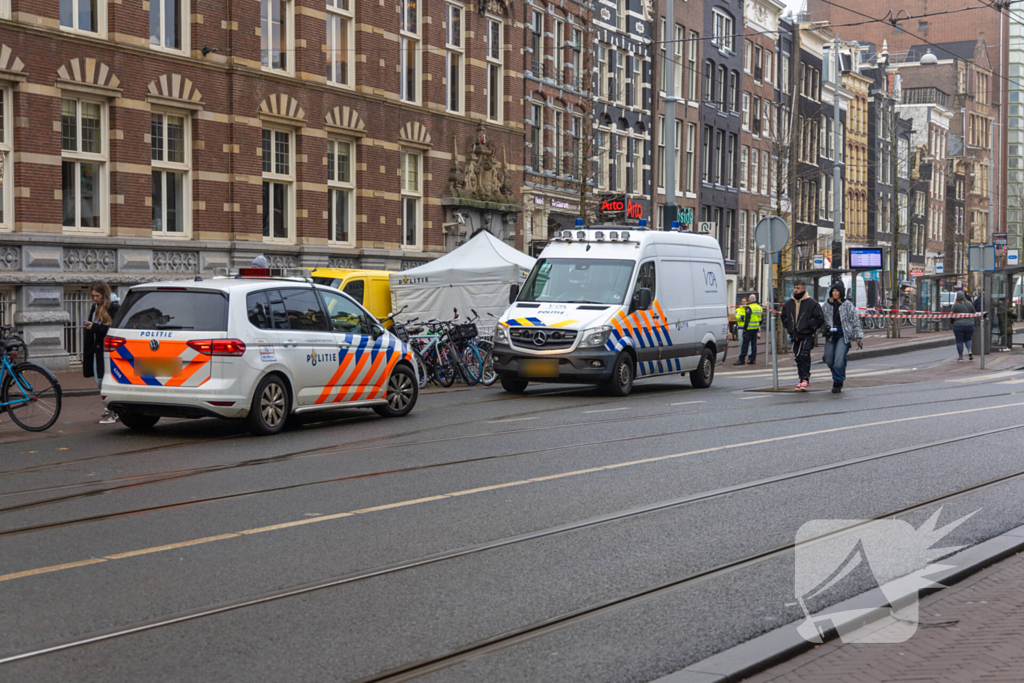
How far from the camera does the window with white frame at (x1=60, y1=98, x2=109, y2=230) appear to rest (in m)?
24.4

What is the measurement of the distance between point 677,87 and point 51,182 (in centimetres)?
3339

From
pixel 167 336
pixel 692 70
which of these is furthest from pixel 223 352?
pixel 692 70

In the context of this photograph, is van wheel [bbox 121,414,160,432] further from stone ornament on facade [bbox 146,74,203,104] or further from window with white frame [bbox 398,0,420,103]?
window with white frame [bbox 398,0,420,103]

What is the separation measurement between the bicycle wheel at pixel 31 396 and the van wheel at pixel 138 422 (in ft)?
2.58

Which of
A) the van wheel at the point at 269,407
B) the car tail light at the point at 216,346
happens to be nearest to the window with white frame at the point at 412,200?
the van wheel at the point at 269,407

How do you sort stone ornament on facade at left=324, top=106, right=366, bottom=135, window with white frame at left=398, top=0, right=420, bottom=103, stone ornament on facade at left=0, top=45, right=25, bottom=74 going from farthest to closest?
1. window with white frame at left=398, top=0, right=420, bottom=103
2. stone ornament on facade at left=324, top=106, right=366, bottom=135
3. stone ornament on facade at left=0, top=45, right=25, bottom=74

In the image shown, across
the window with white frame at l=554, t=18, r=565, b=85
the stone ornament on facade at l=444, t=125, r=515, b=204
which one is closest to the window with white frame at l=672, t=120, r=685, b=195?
the window with white frame at l=554, t=18, r=565, b=85

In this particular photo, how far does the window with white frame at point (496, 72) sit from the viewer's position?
38.4 m

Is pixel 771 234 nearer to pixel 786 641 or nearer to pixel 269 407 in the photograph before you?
pixel 269 407

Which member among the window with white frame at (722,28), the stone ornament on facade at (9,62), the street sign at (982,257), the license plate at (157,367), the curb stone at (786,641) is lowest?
the curb stone at (786,641)

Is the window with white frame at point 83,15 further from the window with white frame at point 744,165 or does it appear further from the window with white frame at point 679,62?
the window with white frame at point 744,165

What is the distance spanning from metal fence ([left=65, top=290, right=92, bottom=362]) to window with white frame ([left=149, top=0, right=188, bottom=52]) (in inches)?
224

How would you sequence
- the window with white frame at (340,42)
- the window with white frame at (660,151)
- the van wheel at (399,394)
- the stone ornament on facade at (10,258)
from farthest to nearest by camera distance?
the window with white frame at (660,151) < the window with white frame at (340,42) < the stone ornament on facade at (10,258) < the van wheel at (399,394)

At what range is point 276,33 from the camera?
29.6 metres
